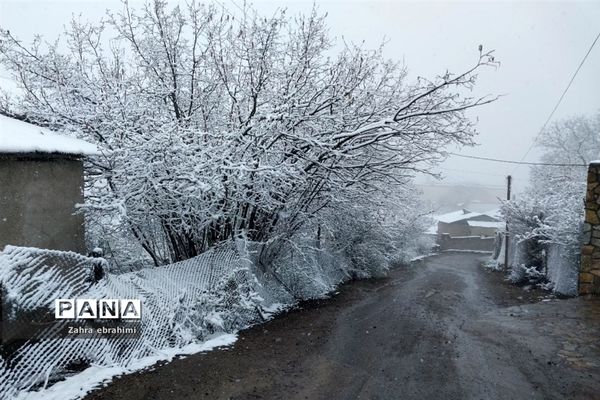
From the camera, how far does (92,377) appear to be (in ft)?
15.3

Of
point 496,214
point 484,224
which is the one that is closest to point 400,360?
point 496,214

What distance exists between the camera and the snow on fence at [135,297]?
14.0ft

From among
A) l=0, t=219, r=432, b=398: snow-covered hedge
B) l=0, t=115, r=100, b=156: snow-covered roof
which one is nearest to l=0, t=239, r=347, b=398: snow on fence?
l=0, t=219, r=432, b=398: snow-covered hedge

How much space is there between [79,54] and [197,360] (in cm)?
790

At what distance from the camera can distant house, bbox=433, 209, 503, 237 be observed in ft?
190

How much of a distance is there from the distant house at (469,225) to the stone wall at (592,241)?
49485 mm

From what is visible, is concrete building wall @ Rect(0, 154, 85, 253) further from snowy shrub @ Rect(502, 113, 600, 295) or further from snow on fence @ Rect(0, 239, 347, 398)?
snowy shrub @ Rect(502, 113, 600, 295)

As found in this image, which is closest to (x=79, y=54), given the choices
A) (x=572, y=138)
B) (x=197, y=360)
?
(x=197, y=360)

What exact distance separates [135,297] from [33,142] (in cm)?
268

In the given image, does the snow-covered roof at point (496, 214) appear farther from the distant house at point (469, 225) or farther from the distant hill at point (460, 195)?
the distant hill at point (460, 195)

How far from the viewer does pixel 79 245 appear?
6965 mm

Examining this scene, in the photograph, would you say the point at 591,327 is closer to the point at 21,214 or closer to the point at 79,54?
the point at 21,214

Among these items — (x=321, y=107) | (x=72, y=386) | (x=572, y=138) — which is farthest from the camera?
(x=572, y=138)

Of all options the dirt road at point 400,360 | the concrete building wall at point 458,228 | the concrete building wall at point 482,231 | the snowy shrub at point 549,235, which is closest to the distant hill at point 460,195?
the concrete building wall at point 458,228
